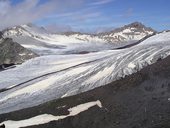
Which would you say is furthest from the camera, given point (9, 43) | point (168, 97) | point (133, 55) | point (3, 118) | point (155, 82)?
point (9, 43)

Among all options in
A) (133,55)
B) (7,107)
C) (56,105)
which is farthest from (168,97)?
(7,107)

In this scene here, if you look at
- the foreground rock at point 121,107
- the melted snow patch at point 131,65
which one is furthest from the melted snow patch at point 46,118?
the melted snow patch at point 131,65

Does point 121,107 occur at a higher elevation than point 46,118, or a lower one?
higher

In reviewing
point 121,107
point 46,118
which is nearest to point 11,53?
point 46,118

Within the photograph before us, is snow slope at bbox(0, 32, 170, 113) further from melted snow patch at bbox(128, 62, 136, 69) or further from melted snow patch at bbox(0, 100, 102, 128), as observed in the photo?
melted snow patch at bbox(0, 100, 102, 128)

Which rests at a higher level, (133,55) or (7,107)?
(133,55)

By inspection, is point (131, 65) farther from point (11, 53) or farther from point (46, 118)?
point (11, 53)

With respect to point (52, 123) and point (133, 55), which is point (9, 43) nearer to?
point (133, 55)

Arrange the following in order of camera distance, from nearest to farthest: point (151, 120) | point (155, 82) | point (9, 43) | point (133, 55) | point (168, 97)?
1. point (151, 120)
2. point (168, 97)
3. point (155, 82)
4. point (133, 55)
5. point (9, 43)
